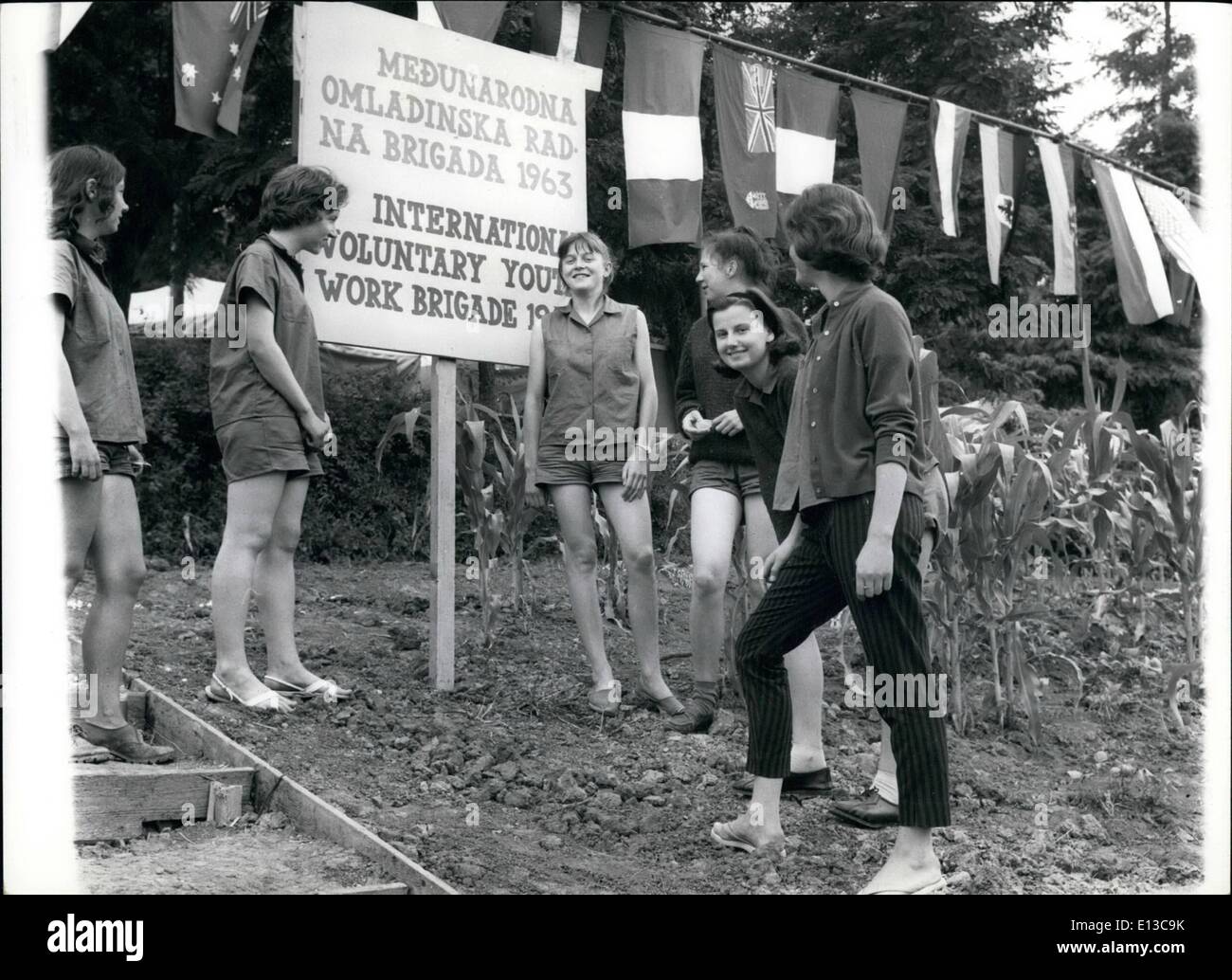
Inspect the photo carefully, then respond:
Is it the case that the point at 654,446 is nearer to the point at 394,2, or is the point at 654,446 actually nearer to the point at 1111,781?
the point at 1111,781

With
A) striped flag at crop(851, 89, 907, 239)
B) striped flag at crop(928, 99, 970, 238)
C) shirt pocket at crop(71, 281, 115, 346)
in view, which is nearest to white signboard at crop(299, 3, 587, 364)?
shirt pocket at crop(71, 281, 115, 346)

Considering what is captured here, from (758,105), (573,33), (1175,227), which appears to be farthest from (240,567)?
(1175,227)

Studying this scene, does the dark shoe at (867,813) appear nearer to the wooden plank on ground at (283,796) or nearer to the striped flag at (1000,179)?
the wooden plank on ground at (283,796)

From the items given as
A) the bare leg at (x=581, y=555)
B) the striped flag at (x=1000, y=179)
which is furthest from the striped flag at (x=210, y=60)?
the striped flag at (x=1000, y=179)

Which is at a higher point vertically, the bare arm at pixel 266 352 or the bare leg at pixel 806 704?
the bare arm at pixel 266 352

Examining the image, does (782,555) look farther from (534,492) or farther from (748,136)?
(748,136)

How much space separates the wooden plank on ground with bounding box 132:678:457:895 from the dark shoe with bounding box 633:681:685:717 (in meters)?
1.58

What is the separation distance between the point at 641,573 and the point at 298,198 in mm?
1791

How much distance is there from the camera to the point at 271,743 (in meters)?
4.09

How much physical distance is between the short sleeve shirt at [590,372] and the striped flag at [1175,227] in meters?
5.57

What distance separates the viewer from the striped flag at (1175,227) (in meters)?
9.04

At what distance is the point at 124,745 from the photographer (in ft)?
12.6

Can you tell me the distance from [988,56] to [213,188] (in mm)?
8680

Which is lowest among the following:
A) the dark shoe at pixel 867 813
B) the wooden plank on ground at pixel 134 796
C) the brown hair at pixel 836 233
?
the dark shoe at pixel 867 813
